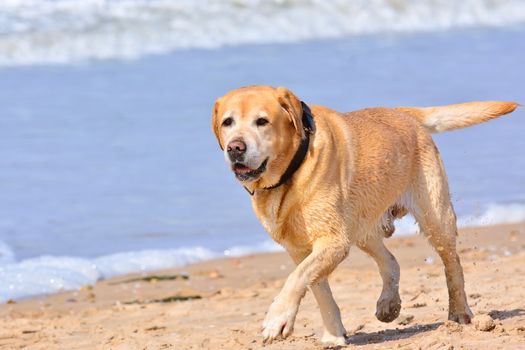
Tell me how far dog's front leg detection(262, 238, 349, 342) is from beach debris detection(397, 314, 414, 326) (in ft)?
3.22

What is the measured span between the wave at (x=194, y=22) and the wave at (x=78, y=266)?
8.43 metres

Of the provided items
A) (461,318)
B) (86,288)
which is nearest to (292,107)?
(461,318)

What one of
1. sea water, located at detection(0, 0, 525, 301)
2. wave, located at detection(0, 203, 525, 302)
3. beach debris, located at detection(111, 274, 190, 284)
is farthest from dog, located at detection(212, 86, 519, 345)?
sea water, located at detection(0, 0, 525, 301)

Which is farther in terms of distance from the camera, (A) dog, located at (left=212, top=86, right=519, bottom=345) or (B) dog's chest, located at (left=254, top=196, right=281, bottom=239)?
(B) dog's chest, located at (left=254, top=196, right=281, bottom=239)

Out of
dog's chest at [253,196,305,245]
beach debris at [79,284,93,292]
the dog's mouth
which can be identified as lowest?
dog's chest at [253,196,305,245]

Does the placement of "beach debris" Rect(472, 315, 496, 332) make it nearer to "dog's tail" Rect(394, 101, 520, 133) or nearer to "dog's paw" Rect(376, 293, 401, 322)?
"dog's paw" Rect(376, 293, 401, 322)

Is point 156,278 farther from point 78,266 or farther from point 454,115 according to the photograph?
point 454,115

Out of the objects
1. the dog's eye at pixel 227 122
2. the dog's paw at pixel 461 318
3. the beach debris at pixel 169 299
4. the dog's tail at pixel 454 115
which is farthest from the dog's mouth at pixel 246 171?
the beach debris at pixel 169 299

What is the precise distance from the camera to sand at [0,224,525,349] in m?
5.53

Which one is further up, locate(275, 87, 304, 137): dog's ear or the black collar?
locate(275, 87, 304, 137): dog's ear

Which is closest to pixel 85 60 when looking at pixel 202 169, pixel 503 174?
pixel 202 169

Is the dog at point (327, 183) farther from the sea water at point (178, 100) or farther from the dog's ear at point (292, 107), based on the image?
the sea water at point (178, 100)

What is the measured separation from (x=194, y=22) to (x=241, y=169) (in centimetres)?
1443

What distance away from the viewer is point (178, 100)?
516 inches
